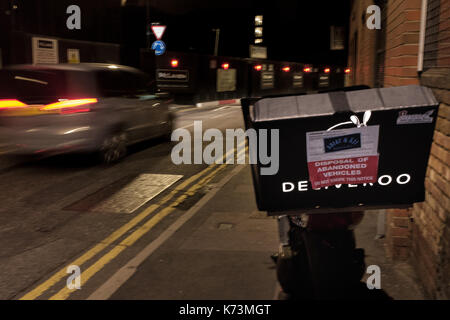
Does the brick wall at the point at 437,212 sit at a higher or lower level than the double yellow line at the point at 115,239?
higher

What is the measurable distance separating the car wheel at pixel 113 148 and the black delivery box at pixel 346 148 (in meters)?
7.23

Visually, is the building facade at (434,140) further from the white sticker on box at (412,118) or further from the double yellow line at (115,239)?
the double yellow line at (115,239)

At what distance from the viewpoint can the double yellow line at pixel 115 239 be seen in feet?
14.5

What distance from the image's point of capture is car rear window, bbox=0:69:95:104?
8.79m

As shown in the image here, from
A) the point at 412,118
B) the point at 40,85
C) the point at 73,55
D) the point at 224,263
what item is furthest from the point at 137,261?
the point at 73,55

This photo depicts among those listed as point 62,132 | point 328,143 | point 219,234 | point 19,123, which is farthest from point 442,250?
point 19,123

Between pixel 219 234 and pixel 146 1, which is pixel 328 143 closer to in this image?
pixel 219 234

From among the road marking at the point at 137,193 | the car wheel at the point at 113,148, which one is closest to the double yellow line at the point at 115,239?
the road marking at the point at 137,193

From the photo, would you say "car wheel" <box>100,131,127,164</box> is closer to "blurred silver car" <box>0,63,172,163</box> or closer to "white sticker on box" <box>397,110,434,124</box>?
"blurred silver car" <box>0,63,172,163</box>

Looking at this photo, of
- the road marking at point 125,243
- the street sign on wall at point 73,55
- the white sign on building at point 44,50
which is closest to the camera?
the road marking at point 125,243

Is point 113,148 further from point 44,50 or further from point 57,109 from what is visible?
point 44,50

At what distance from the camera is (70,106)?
875 cm

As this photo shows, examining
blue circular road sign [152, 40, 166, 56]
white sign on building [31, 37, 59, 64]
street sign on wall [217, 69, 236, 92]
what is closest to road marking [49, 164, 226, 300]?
white sign on building [31, 37, 59, 64]

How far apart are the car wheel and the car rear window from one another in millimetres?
1143
